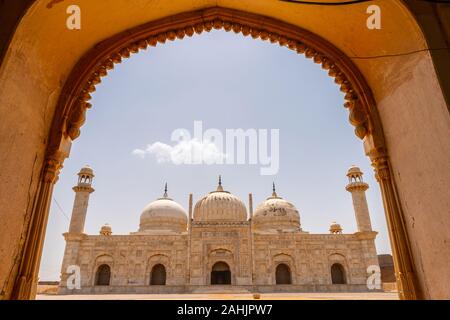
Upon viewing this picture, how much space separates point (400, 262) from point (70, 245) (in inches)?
901

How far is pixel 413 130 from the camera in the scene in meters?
2.94

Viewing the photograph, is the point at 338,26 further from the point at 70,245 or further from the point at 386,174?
the point at 70,245

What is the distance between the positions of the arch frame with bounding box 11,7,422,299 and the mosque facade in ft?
60.5

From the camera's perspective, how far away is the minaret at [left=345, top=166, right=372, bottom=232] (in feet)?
75.5

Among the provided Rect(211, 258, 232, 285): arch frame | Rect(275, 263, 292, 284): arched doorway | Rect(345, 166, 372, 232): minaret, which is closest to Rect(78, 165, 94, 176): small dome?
Rect(211, 258, 232, 285): arch frame

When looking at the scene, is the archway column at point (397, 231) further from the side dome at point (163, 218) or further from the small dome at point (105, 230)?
the small dome at point (105, 230)

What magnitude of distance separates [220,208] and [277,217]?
5347 mm

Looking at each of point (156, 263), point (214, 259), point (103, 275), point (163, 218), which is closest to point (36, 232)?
point (214, 259)

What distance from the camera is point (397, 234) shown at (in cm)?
310

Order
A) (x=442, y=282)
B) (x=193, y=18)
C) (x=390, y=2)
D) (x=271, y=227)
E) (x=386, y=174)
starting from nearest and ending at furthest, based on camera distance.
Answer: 1. (x=442, y=282)
2. (x=390, y=2)
3. (x=386, y=174)
4. (x=193, y=18)
5. (x=271, y=227)

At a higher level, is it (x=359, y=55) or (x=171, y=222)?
(x=171, y=222)

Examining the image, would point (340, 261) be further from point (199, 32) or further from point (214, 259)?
point (199, 32)

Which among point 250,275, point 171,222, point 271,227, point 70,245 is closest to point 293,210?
point 271,227

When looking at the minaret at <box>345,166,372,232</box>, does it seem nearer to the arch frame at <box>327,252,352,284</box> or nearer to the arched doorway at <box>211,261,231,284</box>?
the arch frame at <box>327,252,352,284</box>
